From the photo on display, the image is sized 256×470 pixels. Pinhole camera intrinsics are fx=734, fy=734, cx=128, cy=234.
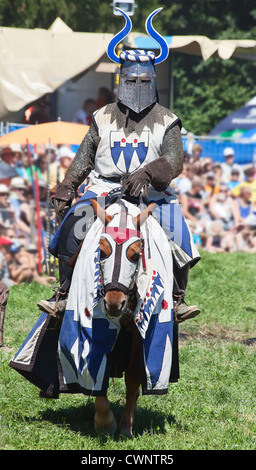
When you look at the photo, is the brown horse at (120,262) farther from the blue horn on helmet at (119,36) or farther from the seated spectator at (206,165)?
the seated spectator at (206,165)

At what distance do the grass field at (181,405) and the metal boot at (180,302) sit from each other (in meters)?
0.88

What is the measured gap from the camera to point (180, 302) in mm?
5258

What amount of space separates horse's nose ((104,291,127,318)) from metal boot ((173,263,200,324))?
98cm

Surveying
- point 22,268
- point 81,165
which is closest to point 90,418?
point 81,165

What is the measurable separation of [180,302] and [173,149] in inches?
43.4

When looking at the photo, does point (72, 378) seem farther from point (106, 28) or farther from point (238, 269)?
point (106, 28)

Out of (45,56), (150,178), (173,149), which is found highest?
(45,56)

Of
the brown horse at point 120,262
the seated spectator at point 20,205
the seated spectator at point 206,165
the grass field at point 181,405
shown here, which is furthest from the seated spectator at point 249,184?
the brown horse at point 120,262

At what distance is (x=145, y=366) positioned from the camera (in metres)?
4.88

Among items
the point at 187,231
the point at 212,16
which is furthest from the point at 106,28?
the point at 187,231

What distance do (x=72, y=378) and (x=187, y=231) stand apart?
1.35 meters

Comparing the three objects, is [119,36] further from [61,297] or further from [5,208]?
[5,208]

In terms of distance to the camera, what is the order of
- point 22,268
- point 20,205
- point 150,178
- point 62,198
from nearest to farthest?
1. point 150,178
2. point 62,198
3. point 22,268
4. point 20,205

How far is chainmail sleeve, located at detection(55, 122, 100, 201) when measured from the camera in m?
5.54
